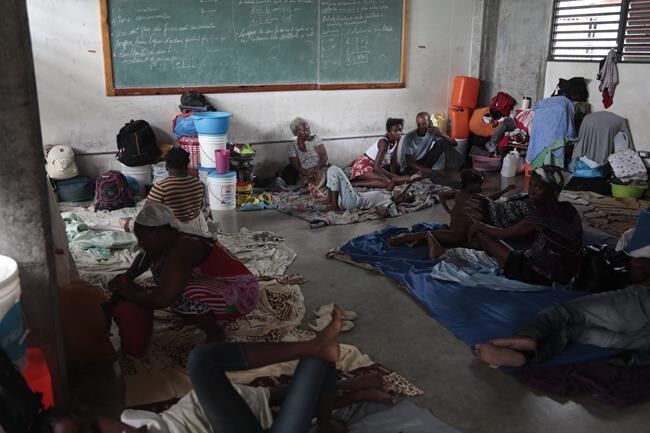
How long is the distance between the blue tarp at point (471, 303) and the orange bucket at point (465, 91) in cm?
450

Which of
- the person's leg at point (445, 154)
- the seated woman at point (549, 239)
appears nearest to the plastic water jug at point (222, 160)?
the person's leg at point (445, 154)

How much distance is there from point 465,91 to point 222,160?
4062mm

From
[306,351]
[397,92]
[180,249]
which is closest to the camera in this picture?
[306,351]

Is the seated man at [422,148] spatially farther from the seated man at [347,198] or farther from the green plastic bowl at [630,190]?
the green plastic bowl at [630,190]

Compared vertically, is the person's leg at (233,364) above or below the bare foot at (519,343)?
above

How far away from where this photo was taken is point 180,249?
3.00 metres

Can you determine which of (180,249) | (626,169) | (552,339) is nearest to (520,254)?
(552,339)

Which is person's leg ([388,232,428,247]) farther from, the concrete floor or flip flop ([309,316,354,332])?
flip flop ([309,316,354,332])

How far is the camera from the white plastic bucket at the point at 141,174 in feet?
21.7

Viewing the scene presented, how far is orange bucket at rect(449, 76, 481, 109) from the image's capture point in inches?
336

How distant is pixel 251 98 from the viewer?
738cm

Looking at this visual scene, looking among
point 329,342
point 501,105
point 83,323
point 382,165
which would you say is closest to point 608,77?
point 501,105

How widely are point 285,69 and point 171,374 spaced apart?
17.0 feet

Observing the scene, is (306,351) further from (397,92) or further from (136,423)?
(397,92)
